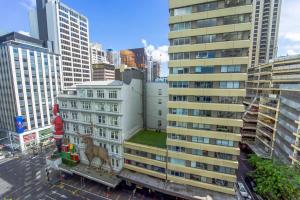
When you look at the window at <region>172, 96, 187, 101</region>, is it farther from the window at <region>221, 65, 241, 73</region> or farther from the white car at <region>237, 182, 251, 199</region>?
the white car at <region>237, 182, 251, 199</region>

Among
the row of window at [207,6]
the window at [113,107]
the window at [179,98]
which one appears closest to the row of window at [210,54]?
the row of window at [207,6]

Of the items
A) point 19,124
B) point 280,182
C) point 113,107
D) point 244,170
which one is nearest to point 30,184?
point 19,124

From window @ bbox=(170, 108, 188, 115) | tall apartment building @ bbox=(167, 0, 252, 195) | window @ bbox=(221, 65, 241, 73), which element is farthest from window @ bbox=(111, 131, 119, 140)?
window @ bbox=(221, 65, 241, 73)

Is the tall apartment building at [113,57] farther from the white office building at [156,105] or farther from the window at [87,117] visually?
the window at [87,117]

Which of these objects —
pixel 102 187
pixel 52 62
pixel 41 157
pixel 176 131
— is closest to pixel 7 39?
pixel 52 62

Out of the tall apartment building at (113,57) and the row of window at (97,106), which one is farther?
the tall apartment building at (113,57)

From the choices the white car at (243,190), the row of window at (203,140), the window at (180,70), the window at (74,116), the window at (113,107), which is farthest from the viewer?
the window at (74,116)

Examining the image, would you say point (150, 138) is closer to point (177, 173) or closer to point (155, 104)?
point (177, 173)
